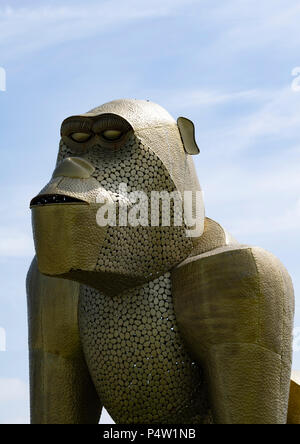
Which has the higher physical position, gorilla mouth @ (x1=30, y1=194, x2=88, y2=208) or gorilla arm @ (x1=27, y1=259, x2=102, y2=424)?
gorilla mouth @ (x1=30, y1=194, x2=88, y2=208)

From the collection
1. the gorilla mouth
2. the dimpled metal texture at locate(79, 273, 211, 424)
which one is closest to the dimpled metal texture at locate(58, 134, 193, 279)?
the dimpled metal texture at locate(79, 273, 211, 424)

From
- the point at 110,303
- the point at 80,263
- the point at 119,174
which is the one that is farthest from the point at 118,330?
the point at 119,174

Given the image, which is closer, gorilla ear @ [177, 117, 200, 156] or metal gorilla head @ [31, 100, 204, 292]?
metal gorilla head @ [31, 100, 204, 292]

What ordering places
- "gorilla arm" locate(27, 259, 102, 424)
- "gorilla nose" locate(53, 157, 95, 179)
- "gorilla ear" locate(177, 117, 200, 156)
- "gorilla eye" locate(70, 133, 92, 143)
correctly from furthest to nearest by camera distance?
1. "gorilla arm" locate(27, 259, 102, 424)
2. "gorilla ear" locate(177, 117, 200, 156)
3. "gorilla eye" locate(70, 133, 92, 143)
4. "gorilla nose" locate(53, 157, 95, 179)

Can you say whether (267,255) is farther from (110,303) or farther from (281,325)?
(110,303)

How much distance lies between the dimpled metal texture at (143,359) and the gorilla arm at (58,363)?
1.44 feet

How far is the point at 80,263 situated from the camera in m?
6.21

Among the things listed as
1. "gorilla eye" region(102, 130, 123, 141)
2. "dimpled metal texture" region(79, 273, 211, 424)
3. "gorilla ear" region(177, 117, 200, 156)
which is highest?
"gorilla ear" region(177, 117, 200, 156)

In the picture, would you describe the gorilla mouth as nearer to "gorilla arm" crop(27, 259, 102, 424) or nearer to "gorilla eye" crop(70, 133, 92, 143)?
"gorilla eye" crop(70, 133, 92, 143)

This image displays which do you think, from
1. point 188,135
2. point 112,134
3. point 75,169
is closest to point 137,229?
point 75,169

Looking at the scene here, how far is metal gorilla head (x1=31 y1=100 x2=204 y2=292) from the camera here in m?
6.18

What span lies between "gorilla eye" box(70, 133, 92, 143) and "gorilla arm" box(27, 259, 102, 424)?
1.09m

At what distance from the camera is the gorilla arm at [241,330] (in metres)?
6.25

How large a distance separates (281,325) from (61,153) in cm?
198
